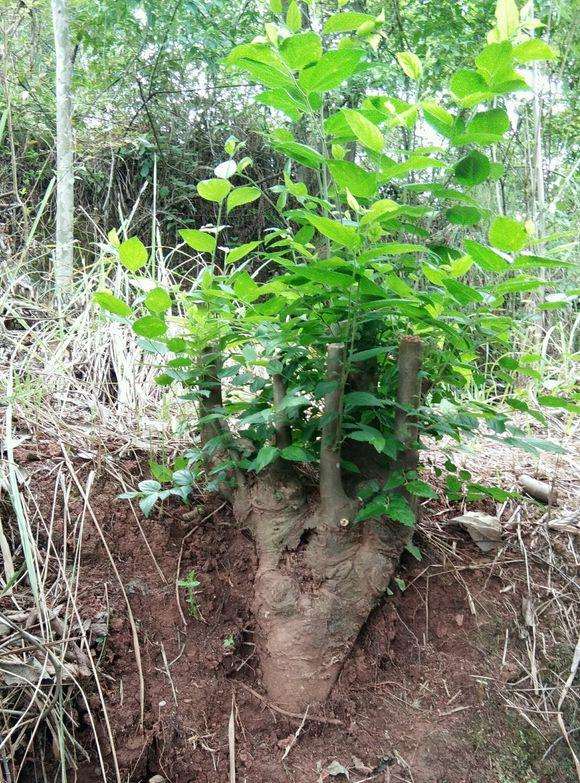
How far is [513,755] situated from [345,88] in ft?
10.5

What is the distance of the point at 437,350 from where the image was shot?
1033mm

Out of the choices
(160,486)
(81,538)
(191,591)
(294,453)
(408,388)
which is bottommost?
(191,591)

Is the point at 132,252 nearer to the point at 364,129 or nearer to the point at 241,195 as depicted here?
the point at 241,195

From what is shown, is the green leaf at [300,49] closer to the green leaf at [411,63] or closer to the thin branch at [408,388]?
the green leaf at [411,63]

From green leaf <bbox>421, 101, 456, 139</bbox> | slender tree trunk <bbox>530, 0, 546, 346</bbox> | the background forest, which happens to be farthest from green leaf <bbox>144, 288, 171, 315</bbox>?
slender tree trunk <bbox>530, 0, 546, 346</bbox>

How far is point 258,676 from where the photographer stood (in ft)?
3.87

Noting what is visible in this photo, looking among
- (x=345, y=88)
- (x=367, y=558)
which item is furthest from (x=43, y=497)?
(x=345, y=88)

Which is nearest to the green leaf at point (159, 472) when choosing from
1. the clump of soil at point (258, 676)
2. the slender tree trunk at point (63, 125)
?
the clump of soil at point (258, 676)

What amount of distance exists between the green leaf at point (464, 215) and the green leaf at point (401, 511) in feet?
1.66

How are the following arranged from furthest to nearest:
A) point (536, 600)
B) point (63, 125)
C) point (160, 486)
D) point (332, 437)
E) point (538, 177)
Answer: point (538, 177) → point (63, 125) → point (536, 600) → point (160, 486) → point (332, 437)

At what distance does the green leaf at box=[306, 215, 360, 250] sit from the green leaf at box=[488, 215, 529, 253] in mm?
178

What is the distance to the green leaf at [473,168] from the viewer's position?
0.88 meters

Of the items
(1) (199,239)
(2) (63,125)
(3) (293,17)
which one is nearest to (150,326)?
(1) (199,239)

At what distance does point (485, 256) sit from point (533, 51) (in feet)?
0.90
